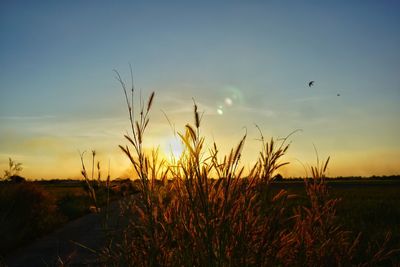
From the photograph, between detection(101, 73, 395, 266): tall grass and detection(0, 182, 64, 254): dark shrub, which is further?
detection(0, 182, 64, 254): dark shrub

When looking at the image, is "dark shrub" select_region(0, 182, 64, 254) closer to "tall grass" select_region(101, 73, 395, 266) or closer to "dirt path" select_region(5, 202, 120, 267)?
"dirt path" select_region(5, 202, 120, 267)

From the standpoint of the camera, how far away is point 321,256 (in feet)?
12.2

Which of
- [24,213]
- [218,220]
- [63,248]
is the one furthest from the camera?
[24,213]

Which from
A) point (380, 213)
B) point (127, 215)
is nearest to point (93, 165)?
point (127, 215)

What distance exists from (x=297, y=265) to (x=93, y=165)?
184cm

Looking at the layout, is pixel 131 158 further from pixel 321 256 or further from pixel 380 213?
pixel 380 213

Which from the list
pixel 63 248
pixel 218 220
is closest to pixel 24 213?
pixel 63 248

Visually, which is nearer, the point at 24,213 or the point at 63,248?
the point at 63,248

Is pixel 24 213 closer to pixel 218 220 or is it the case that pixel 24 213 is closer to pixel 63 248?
pixel 63 248

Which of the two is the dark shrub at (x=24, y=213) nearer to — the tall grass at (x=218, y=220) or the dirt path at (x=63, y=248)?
the dirt path at (x=63, y=248)

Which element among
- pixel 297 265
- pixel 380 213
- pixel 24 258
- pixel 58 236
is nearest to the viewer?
pixel 297 265

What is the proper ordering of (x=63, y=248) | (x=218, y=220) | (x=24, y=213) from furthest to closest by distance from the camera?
(x=24, y=213) → (x=63, y=248) → (x=218, y=220)

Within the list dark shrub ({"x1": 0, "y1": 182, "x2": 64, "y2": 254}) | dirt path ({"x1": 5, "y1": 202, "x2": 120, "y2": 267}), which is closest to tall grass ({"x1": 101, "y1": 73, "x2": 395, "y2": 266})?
dirt path ({"x1": 5, "y1": 202, "x2": 120, "y2": 267})

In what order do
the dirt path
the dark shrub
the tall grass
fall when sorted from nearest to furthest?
the tall grass
the dirt path
the dark shrub
